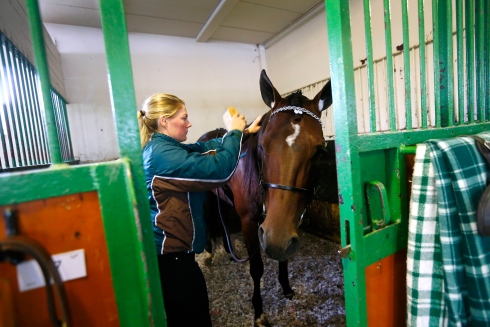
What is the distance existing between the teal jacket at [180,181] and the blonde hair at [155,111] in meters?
0.18

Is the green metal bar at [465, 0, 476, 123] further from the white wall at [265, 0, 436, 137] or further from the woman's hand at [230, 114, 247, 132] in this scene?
the woman's hand at [230, 114, 247, 132]

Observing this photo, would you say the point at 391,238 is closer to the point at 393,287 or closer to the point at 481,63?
the point at 393,287

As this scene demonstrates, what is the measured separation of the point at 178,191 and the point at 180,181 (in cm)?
9

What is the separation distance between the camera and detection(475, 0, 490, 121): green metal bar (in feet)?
3.67

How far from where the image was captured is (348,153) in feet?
2.28

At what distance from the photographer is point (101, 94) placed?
3504 millimetres

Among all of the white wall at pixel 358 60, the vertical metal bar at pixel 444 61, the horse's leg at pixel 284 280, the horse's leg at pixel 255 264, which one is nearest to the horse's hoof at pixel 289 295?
the horse's leg at pixel 284 280

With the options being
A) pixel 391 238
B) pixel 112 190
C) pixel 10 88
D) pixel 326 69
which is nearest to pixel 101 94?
pixel 10 88

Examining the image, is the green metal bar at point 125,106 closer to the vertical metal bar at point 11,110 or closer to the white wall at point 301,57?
the vertical metal bar at point 11,110

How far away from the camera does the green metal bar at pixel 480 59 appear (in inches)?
44.0

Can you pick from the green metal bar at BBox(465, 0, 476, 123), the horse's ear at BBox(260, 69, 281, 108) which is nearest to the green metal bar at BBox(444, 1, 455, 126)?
the green metal bar at BBox(465, 0, 476, 123)

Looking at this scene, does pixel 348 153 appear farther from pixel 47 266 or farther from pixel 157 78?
pixel 157 78

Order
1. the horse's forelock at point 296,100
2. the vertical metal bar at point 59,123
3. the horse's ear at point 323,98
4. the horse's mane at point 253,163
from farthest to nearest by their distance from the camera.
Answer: the vertical metal bar at point 59,123 < the horse's mane at point 253,163 < the horse's ear at point 323,98 < the horse's forelock at point 296,100

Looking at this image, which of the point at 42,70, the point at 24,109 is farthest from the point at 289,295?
the point at 24,109
